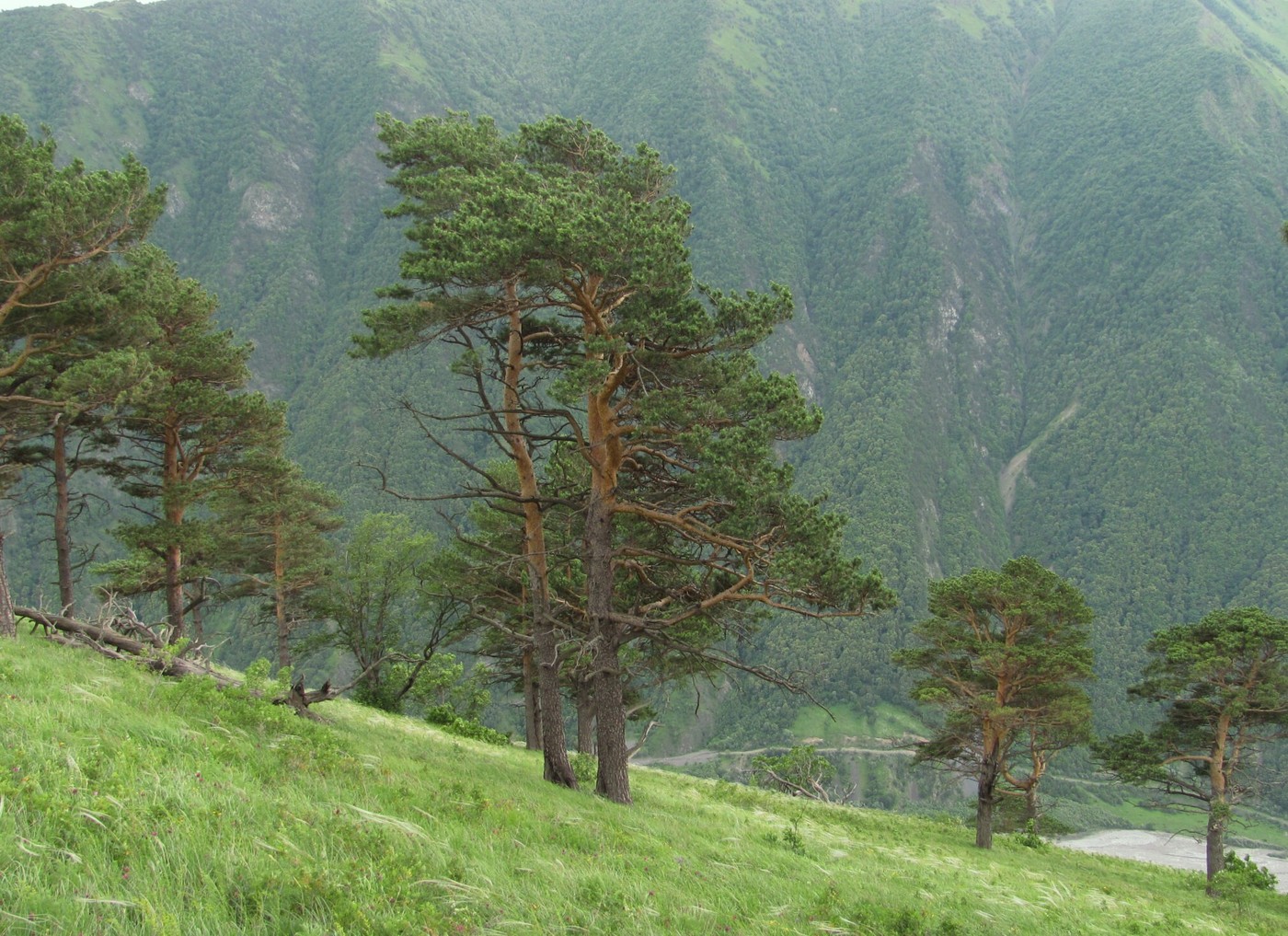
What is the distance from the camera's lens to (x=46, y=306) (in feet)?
52.4

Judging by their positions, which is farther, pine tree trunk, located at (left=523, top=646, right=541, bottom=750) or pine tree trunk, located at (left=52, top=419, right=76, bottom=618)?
pine tree trunk, located at (left=523, top=646, right=541, bottom=750)

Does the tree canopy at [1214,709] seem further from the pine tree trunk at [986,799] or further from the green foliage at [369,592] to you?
the green foliage at [369,592]

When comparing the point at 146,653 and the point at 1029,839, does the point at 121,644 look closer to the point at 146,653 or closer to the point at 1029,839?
the point at 146,653

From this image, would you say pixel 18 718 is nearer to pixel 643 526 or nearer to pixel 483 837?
pixel 483 837

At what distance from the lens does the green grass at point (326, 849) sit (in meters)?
3.94

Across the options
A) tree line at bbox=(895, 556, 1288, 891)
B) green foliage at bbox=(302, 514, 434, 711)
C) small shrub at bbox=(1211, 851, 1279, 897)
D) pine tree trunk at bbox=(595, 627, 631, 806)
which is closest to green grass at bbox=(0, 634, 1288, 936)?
pine tree trunk at bbox=(595, 627, 631, 806)

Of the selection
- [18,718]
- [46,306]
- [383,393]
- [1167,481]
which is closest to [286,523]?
[46,306]

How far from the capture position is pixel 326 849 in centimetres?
493

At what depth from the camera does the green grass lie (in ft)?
12.9

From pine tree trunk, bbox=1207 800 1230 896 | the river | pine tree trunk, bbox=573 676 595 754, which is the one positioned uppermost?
pine tree trunk, bbox=573 676 595 754

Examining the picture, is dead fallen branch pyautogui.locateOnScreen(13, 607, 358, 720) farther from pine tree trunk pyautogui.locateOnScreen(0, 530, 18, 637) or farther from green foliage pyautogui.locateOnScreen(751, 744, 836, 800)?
green foliage pyautogui.locateOnScreen(751, 744, 836, 800)

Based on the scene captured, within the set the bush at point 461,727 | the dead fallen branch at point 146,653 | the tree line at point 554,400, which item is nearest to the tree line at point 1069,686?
the tree line at point 554,400

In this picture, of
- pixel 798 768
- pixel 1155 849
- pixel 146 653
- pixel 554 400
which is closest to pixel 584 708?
pixel 554 400

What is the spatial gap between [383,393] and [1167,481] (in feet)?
509
